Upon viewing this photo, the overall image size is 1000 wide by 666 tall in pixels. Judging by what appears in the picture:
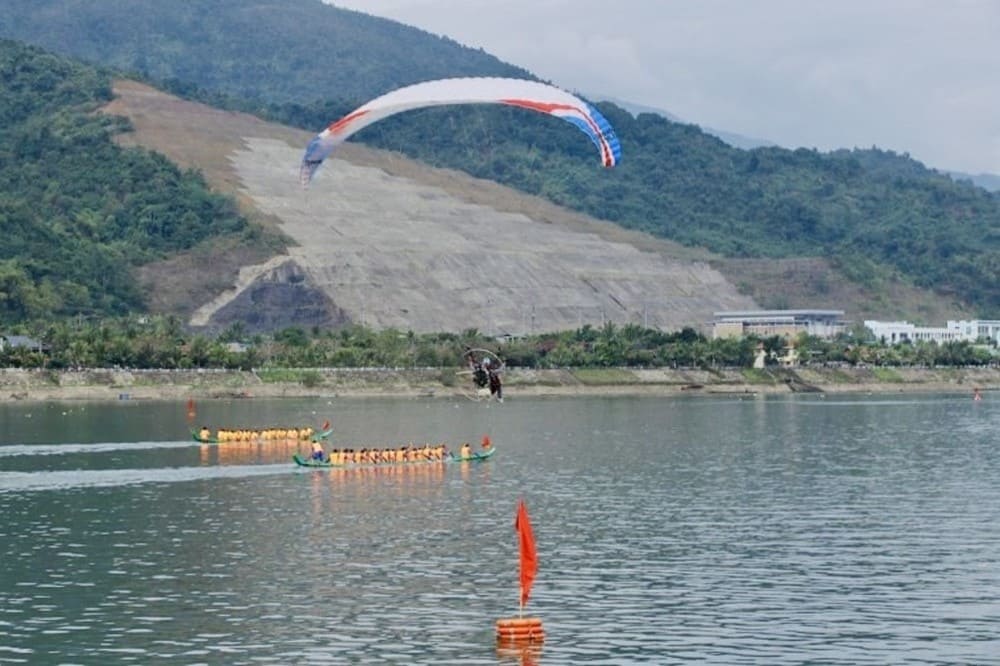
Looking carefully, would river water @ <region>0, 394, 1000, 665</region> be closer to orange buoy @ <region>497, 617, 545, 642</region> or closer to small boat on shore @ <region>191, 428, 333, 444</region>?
orange buoy @ <region>497, 617, 545, 642</region>

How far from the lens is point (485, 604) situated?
186 ft

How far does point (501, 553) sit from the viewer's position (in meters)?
66.7

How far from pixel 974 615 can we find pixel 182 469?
4985cm

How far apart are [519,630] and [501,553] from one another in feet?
51.3

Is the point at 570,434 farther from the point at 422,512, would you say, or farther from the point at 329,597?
the point at 329,597

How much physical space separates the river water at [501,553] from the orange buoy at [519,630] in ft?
1.73

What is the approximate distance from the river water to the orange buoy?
0.53 meters

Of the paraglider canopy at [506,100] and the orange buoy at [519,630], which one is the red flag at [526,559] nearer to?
the orange buoy at [519,630]

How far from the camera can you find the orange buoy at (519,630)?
51000 mm

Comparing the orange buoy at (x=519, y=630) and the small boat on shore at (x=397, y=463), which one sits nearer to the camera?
the orange buoy at (x=519, y=630)

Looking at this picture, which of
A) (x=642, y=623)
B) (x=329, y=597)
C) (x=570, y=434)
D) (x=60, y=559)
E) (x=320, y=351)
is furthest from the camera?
(x=320, y=351)

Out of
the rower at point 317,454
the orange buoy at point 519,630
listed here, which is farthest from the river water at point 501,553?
the rower at point 317,454

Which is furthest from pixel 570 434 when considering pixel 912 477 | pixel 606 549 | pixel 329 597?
pixel 329 597

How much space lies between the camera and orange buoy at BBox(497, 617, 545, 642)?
51000 millimetres
